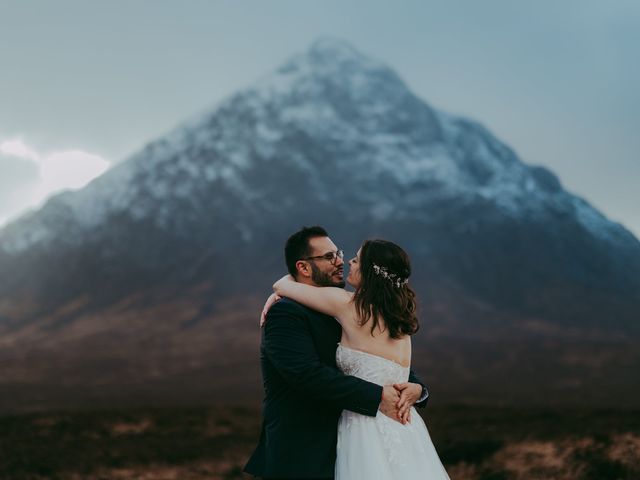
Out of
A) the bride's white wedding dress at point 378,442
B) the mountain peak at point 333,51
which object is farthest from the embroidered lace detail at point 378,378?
the mountain peak at point 333,51

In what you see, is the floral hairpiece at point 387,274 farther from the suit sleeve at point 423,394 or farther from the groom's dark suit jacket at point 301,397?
the suit sleeve at point 423,394

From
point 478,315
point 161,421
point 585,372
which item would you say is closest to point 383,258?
point 161,421

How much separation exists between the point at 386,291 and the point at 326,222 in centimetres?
7587

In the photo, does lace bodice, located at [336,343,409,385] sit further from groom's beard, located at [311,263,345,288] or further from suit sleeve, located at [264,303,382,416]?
groom's beard, located at [311,263,345,288]

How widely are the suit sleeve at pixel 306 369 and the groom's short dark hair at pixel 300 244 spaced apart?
0.41 metres

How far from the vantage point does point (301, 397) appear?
3258 millimetres

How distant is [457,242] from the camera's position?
256 feet

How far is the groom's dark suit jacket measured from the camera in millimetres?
3150

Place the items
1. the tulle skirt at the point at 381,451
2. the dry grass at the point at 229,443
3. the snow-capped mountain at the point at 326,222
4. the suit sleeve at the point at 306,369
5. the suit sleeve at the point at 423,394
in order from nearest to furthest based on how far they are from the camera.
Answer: the suit sleeve at the point at 306,369 → the tulle skirt at the point at 381,451 → the suit sleeve at the point at 423,394 → the dry grass at the point at 229,443 → the snow-capped mountain at the point at 326,222

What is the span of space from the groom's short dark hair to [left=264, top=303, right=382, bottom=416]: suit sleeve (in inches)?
16.2

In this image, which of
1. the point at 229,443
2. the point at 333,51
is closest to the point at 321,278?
the point at 229,443

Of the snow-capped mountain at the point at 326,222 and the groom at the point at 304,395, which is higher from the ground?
the snow-capped mountain at the point at 326,222

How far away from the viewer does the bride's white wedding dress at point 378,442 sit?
3.24 metres

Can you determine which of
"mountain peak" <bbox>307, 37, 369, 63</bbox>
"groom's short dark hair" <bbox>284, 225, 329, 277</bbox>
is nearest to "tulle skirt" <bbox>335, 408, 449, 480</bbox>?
"groom's short dark hair" <bbox>284, 225, 329, 277</bbox>
